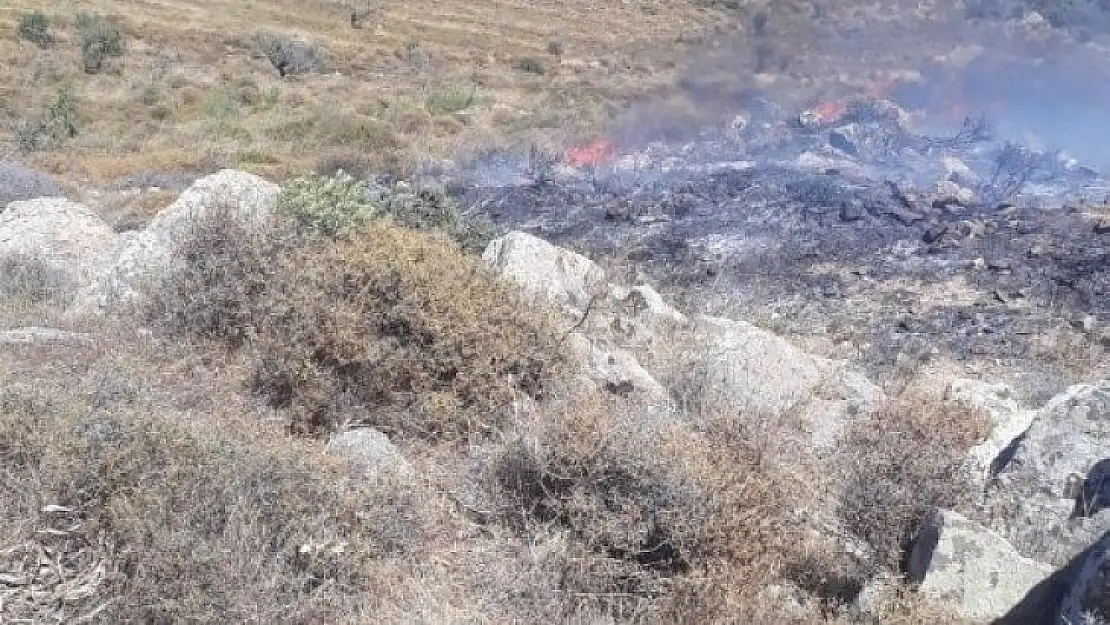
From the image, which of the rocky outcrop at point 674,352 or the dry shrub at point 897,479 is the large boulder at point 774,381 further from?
the dry shrub at point 897,479

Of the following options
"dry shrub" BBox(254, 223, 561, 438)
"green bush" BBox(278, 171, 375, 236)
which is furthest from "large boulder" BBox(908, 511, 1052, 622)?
"green bush" BBox(278, 171, 375, 236)

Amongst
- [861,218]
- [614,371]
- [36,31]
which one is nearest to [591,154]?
[861,218]

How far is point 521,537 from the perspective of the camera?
155 inches

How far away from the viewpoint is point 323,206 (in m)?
6.55

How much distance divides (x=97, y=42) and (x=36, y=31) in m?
2.93

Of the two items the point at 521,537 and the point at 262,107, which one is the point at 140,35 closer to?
the point at 262,107

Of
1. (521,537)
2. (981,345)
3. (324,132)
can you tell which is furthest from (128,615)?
(324,132)

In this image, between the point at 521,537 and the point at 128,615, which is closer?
the point at 128,615

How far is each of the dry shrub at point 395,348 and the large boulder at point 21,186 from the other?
18.3 feet

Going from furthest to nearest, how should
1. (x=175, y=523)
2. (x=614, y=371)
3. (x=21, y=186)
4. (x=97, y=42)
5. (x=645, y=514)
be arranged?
(x=97, y=42) < (x=21, y=186) < (x=614, y=371) < (x=645, y=514) < (x=175, y=523)

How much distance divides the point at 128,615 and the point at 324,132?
18.4 metres

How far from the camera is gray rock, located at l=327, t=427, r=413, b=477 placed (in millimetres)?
4184

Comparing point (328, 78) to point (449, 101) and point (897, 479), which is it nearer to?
point (449, 101)

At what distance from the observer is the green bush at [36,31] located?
28516 millimetres
